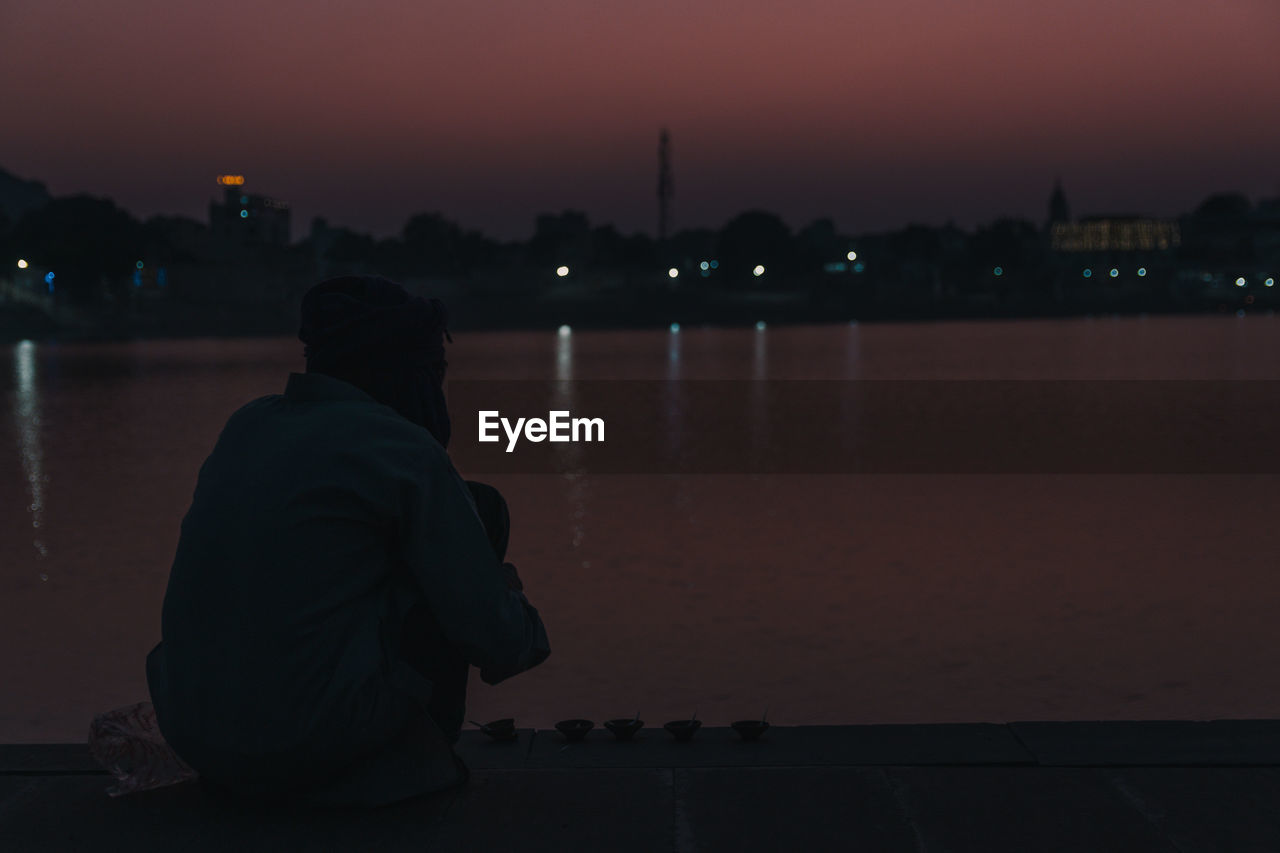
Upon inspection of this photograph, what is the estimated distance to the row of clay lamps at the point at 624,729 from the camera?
4219 millimetres

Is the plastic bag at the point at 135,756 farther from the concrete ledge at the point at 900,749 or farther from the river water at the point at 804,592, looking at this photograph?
the river water at the point at 804,592

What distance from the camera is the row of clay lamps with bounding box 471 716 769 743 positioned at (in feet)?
13.8

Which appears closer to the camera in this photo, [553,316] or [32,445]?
[32,445]

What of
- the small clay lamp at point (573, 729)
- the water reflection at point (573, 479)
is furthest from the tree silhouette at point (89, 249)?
the small clay lamp at point (573, 729)

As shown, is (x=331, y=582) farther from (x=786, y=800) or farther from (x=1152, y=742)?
(x=1152, y=742)

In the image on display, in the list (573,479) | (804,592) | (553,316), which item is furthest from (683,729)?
(553,316)

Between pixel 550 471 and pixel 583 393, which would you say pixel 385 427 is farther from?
pixel 583 393

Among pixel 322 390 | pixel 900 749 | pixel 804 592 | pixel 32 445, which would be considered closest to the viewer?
pixel 322 390

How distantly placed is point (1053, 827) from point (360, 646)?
178 centimetres

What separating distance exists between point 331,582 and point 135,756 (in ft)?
3.09

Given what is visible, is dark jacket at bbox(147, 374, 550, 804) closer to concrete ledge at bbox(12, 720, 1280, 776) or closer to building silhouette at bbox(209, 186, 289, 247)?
concrete ledge at bbox(12, 720, 1280, 776)

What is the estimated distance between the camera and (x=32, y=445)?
23344mm

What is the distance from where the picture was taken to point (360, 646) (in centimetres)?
328

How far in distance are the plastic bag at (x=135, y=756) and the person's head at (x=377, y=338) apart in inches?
43.7
